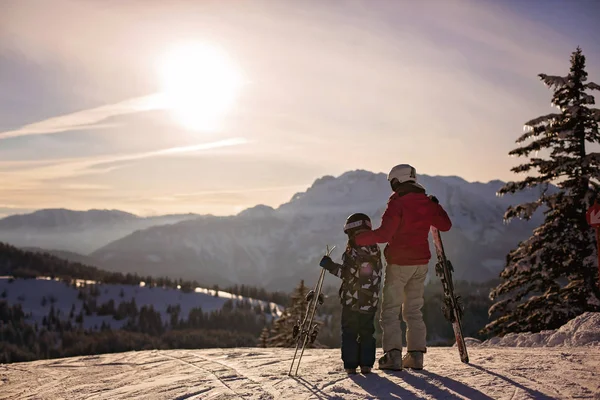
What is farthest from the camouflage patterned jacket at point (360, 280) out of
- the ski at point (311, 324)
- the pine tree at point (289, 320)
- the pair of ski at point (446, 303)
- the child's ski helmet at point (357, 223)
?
the pine tree at point (289, 320)

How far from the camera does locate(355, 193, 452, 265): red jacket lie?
7344 mm

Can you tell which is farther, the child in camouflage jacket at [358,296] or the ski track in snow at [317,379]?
the child in camouflage jacket at [358,296]

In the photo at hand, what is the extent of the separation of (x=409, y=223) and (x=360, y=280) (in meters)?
1.05

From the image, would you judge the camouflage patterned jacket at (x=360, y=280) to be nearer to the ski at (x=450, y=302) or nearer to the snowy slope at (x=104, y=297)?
the ski at (x=450, y=302)

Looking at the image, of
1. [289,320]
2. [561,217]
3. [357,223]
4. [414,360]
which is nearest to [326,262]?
[357,223]

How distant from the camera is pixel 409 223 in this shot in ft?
24.2

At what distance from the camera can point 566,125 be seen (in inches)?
664

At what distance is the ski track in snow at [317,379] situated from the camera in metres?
6.11

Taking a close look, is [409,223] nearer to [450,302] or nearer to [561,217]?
[450,302]

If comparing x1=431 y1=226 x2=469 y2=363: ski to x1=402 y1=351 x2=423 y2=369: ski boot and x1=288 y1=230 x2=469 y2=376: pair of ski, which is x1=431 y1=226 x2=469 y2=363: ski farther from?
x1=402 y1=351 x2=423 y2=369: ski boot

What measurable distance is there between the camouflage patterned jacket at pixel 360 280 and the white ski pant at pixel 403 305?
18 centimetres

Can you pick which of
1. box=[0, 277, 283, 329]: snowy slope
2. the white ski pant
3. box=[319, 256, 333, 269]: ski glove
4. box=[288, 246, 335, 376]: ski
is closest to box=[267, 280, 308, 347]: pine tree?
box=[288, 246, 335, 376]: ski

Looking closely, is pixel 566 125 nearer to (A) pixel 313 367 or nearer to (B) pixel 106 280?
Answer: (A) pixel 313 367

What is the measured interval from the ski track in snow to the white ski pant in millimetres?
416
